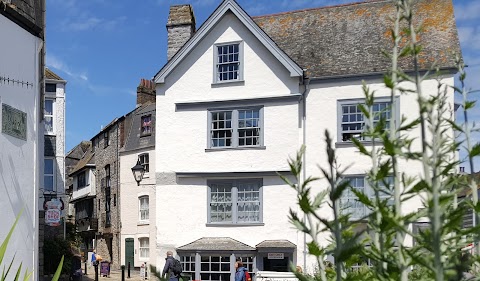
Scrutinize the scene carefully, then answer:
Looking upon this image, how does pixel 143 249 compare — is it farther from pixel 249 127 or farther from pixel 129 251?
pixel 249 127

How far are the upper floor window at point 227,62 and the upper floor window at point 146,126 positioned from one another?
1186 cm

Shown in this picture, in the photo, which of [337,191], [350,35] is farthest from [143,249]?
[337,191]

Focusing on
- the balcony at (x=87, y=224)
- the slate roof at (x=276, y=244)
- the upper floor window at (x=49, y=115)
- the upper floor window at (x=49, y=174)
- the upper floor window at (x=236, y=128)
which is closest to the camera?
the slate roof at (x=276, y=244)

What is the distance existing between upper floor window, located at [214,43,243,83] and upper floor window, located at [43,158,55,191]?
36.4ft

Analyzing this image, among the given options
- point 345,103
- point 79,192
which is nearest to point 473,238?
point 345,103

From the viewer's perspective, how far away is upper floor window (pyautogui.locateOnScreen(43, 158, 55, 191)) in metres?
25.8

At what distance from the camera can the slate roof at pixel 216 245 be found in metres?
17.8

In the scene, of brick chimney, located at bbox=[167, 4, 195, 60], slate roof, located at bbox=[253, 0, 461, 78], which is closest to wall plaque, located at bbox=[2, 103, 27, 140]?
brick chimney, located at bbox=[167, 4, 195, 60]

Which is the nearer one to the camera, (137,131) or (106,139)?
(137,131)

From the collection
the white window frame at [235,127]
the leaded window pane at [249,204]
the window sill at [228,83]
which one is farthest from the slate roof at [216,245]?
the window sill at [228,83]

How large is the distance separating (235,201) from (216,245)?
1.47 metres

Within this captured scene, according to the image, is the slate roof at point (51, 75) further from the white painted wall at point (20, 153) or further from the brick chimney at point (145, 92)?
the white painted wall at point (20, 153)

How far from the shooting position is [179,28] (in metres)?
20.4

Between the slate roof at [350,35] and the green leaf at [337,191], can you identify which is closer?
the green leaf at [337,191]
